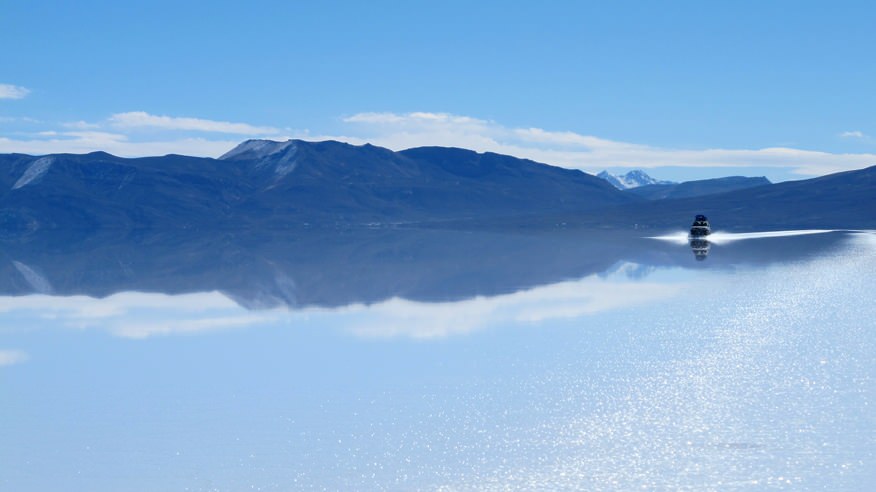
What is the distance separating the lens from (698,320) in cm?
3769

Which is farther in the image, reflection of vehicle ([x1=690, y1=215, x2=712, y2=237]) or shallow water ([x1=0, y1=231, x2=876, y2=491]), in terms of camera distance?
reflection of vehicle ([x1=690, y1=215, x2=712, y2=237])

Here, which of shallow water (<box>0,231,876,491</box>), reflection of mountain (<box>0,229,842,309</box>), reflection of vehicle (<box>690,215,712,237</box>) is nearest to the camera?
shallow water (<box>0,231,876,491</box>)

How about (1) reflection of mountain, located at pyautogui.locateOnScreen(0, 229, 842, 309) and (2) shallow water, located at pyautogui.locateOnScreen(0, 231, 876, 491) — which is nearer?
(2) shallow water, located at pyautogui.locateOnScreen(0, 231, 876, 491)

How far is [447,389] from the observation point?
25.1 metres

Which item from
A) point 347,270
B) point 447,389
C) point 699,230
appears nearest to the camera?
point 447,389

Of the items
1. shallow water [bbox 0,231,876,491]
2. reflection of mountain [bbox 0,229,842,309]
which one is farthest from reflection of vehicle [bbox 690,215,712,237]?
shallow water [bbox 0,231,876,491]

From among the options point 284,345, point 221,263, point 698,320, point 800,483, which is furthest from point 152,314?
point 221,263

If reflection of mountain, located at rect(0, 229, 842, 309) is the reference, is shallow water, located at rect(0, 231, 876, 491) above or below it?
above

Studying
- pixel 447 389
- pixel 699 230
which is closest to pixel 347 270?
pixel 447 389

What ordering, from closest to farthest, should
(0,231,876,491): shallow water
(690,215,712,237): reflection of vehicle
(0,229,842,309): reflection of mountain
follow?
(0,231,876,491): shallow water, (0,229,842,309): reflection of mountain, (690,215,712,237): reflection of vehicle

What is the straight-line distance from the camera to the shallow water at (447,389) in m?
17.9

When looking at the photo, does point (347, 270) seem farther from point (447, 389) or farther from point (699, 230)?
point (699, 230)

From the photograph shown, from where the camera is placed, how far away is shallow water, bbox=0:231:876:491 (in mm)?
17938

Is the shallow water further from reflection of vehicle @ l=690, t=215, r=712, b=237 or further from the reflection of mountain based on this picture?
reflection of vehicle @ l=690, t=215, r=712, b=237
